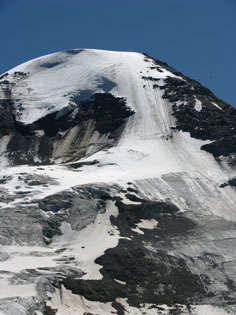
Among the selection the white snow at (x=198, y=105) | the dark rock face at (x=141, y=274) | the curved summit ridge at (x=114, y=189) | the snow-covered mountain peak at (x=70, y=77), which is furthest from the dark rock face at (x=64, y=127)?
the dark rock face at (x=141, y=274)

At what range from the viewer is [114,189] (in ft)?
250

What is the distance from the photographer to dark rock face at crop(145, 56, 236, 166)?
9206 cm

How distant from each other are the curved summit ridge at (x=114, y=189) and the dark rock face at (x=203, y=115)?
0.21 metres

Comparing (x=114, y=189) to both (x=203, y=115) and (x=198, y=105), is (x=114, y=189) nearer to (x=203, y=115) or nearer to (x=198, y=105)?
(x=203, y=115)

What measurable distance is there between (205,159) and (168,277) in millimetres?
30137

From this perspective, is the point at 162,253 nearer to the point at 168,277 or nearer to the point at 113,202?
the point at 168,277

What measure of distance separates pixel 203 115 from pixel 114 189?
27389 mm

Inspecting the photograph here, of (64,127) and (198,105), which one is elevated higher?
(198,105)

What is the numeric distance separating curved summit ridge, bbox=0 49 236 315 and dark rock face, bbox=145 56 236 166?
212 millimetres

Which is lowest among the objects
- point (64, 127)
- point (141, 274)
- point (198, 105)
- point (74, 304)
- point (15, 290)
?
point (74, 304)

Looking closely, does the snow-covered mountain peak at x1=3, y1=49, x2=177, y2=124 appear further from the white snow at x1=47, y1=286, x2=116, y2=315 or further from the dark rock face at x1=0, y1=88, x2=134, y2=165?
the white snow at x1=47, y1=286, x2=116, y2=315

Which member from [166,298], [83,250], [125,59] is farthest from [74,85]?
[166,298]

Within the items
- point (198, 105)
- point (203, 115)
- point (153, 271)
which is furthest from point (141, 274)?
point (198, 105)

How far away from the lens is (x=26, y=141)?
100m
